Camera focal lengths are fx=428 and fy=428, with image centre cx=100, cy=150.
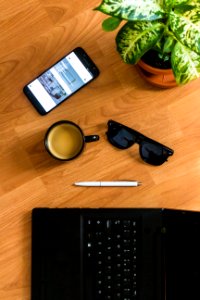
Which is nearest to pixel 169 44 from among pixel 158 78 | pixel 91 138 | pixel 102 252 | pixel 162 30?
pixel 162 30

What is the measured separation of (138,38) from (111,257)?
0.43 meters

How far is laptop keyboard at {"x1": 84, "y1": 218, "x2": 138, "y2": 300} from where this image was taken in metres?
0.85

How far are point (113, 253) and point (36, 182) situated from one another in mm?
214

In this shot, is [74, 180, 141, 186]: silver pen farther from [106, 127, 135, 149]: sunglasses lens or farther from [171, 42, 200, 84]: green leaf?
[171, 42, 200, 84]: green leaf

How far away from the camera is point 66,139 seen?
888 millimetres

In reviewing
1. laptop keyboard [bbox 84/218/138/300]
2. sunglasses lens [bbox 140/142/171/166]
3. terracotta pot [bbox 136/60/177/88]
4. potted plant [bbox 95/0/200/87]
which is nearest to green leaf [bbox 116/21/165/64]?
potted plant [bbox 95/0/200/87]

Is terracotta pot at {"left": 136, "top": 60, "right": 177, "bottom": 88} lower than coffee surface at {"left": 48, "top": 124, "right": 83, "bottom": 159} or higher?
higher

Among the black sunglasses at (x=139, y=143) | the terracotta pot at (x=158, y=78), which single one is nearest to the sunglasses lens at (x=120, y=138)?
the black sunglasses at (x=139, y=143)

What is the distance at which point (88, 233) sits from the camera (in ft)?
2.82

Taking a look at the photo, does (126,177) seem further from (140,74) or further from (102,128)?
(140,74)

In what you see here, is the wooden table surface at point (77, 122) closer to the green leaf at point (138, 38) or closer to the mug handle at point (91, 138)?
the mug handle at point (91, 138)

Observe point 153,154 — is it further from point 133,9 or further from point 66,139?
point 133,9

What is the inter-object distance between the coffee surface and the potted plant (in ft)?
0.77

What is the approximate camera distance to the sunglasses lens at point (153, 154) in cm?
88
